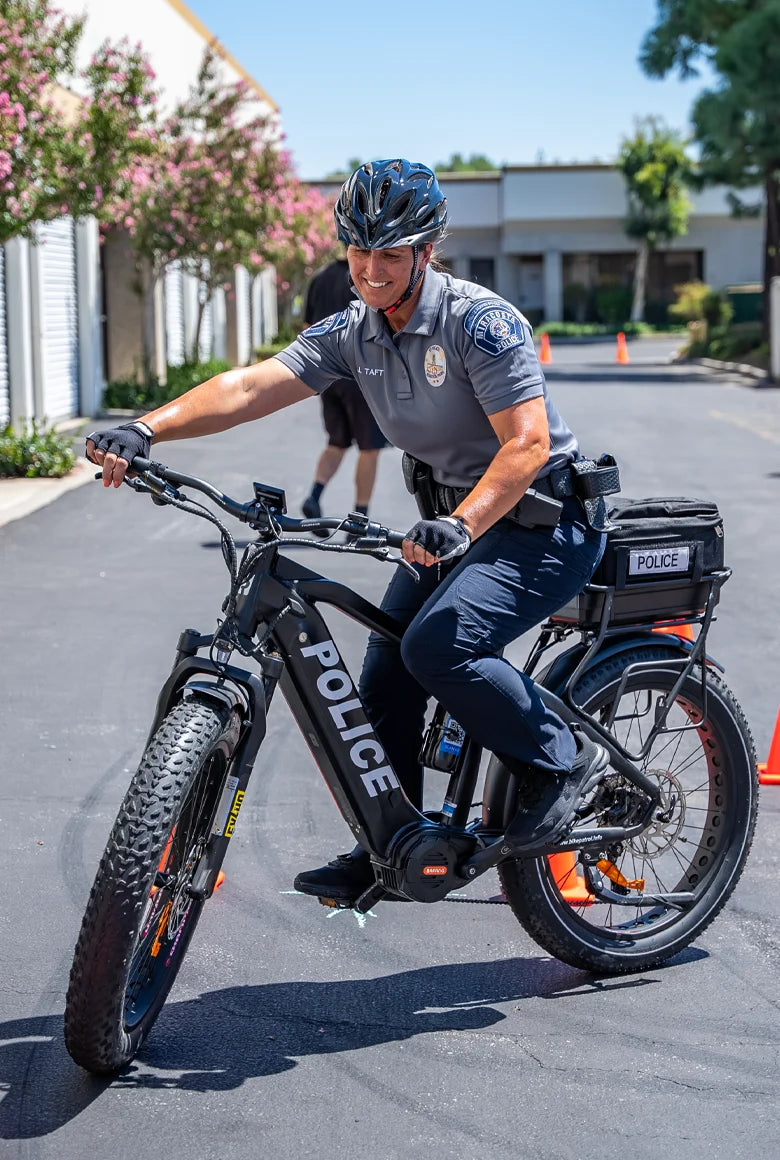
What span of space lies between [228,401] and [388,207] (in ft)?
2.04

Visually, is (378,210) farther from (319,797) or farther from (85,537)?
(85,537)

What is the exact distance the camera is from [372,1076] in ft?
11.4

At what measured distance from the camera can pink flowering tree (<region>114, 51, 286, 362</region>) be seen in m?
21.5

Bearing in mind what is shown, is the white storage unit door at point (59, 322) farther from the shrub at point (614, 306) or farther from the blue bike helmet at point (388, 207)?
the shrub at point (614, 306)

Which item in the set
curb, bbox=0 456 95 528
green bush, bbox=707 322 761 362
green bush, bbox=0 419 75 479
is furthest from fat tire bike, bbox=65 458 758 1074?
green bush, bbox=707 322 761 362

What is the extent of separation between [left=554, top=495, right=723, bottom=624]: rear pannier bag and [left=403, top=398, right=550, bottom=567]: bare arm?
485mm

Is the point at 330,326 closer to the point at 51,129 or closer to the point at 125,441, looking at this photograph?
the point at 125,441

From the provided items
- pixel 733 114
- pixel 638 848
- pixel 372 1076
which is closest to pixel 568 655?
pixel 638 848

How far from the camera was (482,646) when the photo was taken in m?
3.64

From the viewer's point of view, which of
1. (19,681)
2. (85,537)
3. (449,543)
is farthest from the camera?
(85,537)

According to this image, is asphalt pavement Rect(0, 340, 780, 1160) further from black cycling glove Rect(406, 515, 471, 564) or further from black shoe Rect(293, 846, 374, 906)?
black cycling glove Rect(406, 515, 471, 564)

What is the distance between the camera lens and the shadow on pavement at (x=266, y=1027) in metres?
3.38

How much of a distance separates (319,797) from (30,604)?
3.61m

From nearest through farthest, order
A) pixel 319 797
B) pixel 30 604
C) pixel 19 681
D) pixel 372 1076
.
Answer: pixel 372 1076, pixel 319 797, pixel 19 681, pixel 30 604
